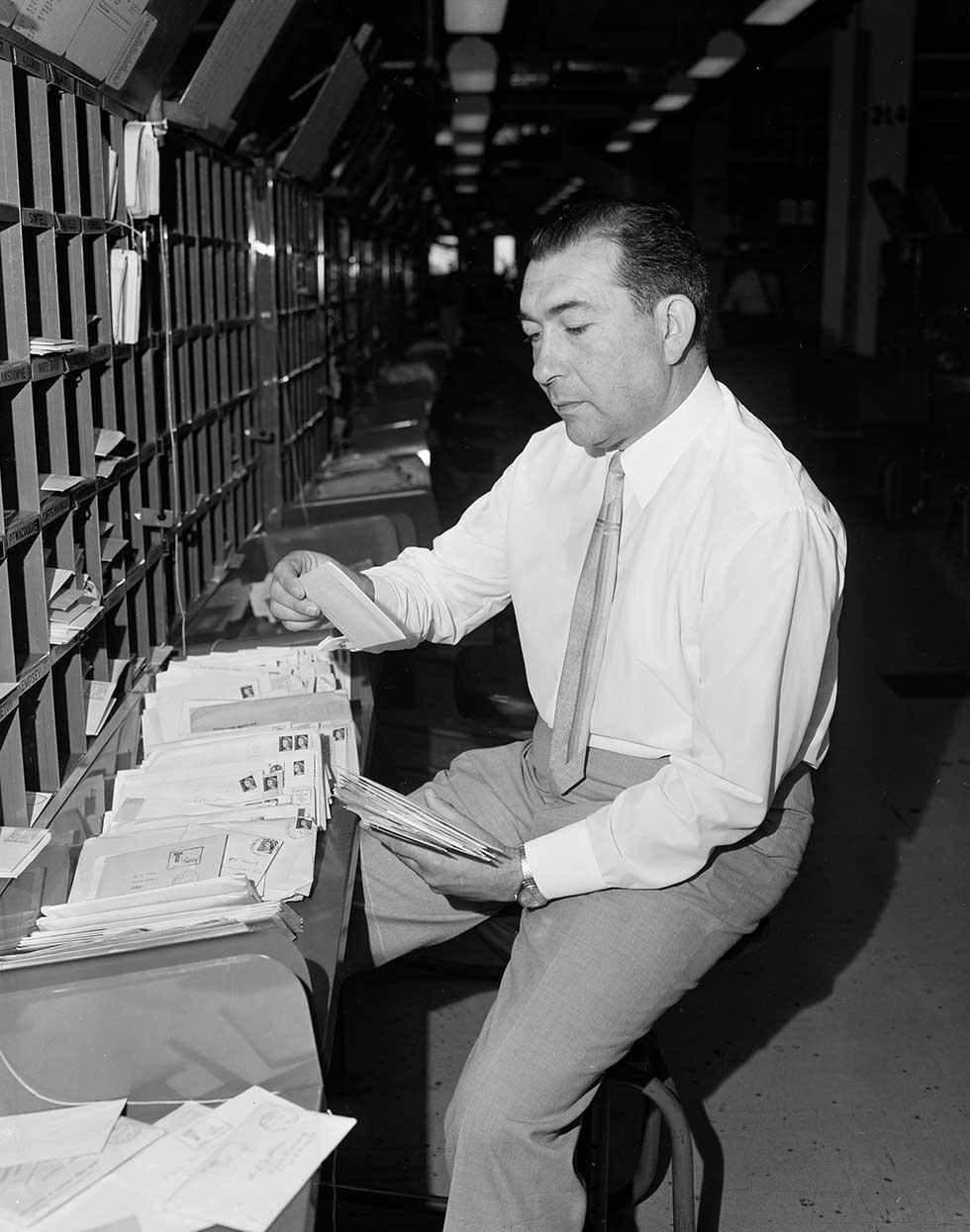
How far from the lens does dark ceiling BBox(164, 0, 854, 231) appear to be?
4.25 metres

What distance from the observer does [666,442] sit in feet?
6.43

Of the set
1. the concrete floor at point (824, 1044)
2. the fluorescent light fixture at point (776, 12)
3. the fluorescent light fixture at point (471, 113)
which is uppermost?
the fluorescent light fixture at point (776, 12)

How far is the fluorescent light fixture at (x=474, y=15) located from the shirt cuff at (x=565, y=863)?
7.26 m

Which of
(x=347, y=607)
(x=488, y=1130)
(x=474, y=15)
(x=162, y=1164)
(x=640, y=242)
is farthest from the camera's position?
(x=474, y=15)

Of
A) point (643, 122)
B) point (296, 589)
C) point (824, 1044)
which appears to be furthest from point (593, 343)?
point (643, 122)

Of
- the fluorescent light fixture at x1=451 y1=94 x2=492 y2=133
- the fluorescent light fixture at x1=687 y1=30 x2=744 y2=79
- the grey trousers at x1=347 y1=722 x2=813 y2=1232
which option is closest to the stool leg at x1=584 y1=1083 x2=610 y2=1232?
the grey trousers at x1=347 y1=722 x2=813 y2=1232

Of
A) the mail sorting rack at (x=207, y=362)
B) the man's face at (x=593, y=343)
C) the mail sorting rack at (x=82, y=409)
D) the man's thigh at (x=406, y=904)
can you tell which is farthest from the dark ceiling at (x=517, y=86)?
the man's thigh at (x=406, y=904)

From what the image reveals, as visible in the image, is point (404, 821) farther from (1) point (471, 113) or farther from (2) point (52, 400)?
(1) point (471, 113)

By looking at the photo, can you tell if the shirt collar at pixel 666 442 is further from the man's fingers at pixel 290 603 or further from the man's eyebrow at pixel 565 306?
the man's fingers at pixel 290 603

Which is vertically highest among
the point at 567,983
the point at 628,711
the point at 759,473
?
the point at 759,473

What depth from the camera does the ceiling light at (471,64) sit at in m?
9.73

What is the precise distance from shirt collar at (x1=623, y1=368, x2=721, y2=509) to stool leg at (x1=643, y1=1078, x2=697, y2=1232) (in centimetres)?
83

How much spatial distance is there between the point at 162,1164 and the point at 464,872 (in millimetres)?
622

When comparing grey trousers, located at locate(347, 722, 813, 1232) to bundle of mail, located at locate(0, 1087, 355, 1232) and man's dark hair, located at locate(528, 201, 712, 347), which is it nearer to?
bundle of mail, located at locate(0, 1087, 355, 1232)
